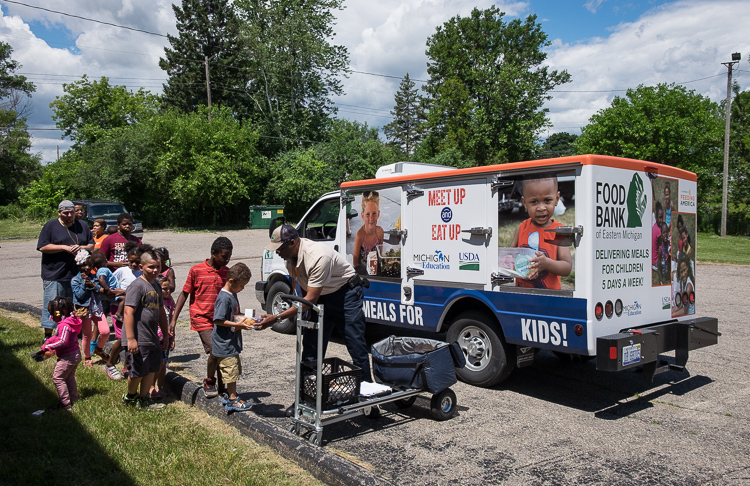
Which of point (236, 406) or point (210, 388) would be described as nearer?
point (236, 406)

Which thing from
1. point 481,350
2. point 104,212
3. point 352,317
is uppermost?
point 104,212

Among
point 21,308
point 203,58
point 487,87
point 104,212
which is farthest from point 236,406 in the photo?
point 203,58

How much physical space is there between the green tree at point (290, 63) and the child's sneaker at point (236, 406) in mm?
38330

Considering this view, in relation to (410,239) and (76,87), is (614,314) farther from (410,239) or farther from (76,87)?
(76,87)

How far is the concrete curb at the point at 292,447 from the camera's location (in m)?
3.88

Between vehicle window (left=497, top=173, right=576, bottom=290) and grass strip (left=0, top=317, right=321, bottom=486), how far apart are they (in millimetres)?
3015

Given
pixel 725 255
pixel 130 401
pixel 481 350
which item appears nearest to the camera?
pixel 130 401

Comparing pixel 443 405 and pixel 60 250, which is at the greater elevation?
→ pixel 60 250

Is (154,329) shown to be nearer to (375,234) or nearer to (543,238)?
(375,234)

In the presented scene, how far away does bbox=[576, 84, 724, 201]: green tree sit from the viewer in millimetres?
42531

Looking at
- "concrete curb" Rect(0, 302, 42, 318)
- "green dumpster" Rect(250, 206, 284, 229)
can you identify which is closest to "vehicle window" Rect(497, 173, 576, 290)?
"concrete curb" Rect(0, 302, 42, 318)

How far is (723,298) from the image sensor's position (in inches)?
497

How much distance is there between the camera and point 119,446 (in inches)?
180

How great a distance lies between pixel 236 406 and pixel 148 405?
0.98m
